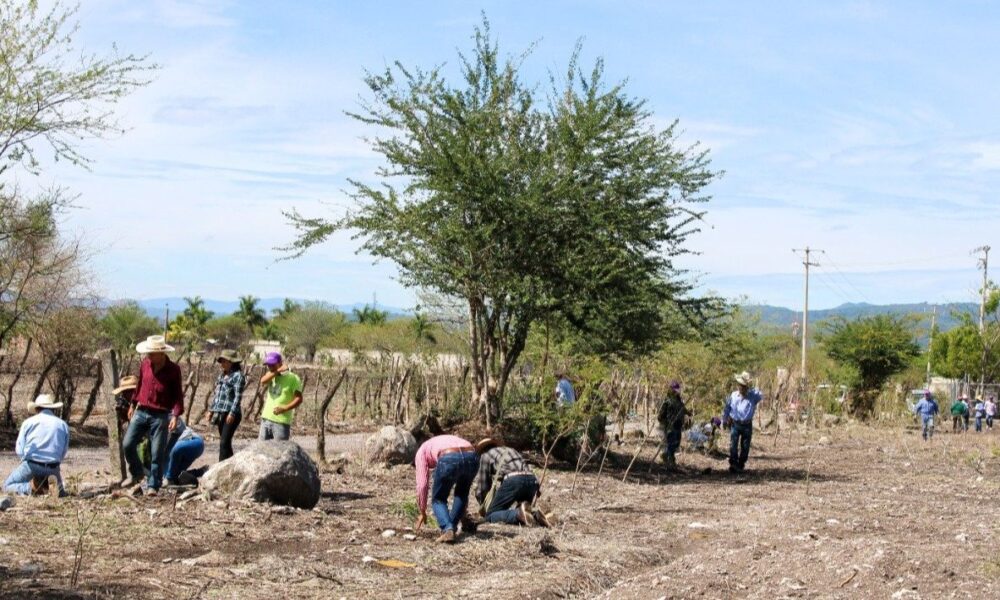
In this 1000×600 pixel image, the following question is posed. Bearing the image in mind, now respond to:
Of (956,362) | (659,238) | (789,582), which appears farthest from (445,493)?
(956,362)

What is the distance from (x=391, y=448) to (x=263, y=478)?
19.0 feet

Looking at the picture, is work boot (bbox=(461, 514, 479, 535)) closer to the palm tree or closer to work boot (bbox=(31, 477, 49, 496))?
work boot (bbox=(31, 477, 49, 496))

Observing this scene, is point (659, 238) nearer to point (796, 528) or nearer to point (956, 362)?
point (796, 528)

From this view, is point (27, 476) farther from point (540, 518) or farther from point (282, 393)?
point (540, 518)

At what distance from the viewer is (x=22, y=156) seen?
1897 cm

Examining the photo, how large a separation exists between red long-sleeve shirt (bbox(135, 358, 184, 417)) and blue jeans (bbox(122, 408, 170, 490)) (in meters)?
0.11

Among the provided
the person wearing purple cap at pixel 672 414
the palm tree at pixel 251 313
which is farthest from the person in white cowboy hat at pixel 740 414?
the palm tree at pixel 251 313

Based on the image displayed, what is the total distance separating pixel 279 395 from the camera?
45.4 feet

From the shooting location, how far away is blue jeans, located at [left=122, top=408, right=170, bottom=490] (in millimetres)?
11984

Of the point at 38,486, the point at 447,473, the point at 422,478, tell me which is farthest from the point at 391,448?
the point at 447,473

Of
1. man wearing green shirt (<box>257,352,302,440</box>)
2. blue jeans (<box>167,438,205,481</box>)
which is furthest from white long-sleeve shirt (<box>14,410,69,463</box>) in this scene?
man wearing green shirt (<box>257,352,302,440</box>)

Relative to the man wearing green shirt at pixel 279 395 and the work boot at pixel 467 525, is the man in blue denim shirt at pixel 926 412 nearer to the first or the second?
the man wearing green shirt at pixel 279 395

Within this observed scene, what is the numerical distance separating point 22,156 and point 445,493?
11.5 m

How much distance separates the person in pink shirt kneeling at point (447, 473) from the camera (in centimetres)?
1062
